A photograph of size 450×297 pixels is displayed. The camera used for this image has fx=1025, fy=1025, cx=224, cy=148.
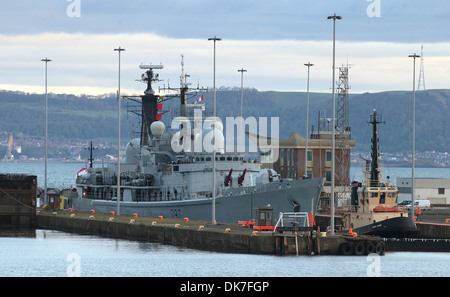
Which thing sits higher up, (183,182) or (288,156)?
(288,156)

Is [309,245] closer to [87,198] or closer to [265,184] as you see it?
[265,184]

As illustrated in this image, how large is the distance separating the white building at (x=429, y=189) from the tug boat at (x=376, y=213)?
119 feet

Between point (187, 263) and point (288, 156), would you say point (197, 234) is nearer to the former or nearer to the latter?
point (187, 263)

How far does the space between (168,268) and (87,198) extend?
38754 mm

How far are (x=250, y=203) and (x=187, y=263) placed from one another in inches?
694

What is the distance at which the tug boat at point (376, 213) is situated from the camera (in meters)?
58.3

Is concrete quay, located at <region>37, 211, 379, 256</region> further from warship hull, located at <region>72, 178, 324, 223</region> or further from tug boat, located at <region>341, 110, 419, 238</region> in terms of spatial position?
tug boat, located at <region>341, 110, 419, 238</region>

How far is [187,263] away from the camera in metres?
50.4

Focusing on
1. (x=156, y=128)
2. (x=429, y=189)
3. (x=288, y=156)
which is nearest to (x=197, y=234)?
(x=156, y=128)

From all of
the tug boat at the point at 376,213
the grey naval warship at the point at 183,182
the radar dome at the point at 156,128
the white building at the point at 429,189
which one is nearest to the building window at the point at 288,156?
the white building at the point at 429,189

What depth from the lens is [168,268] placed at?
48.8 m

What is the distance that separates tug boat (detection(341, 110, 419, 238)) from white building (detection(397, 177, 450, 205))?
3638cm

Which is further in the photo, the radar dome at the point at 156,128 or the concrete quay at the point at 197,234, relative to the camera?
the radar dome at the point at 156,128

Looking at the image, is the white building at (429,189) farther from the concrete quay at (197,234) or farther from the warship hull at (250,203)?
the concrete quay at (197,234)
